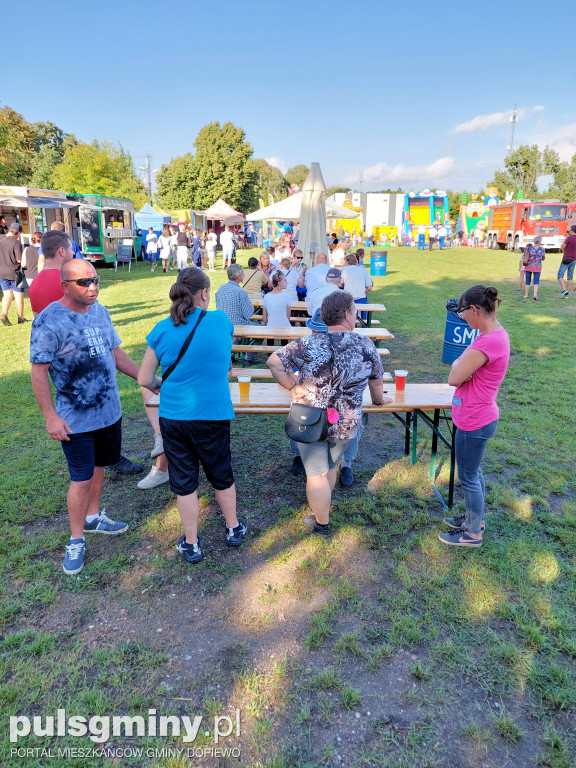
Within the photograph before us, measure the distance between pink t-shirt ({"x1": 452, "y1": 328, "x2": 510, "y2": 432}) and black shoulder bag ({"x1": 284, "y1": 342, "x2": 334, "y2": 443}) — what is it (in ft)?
2.78

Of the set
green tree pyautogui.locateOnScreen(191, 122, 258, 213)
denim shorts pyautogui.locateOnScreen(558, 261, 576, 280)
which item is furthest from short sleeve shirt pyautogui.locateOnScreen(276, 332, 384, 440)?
green tree pyautogui.locateOnScreen(191, 122, 258, 213)

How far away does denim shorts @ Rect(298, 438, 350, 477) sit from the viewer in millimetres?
3193

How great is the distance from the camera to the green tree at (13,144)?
17.6 metres

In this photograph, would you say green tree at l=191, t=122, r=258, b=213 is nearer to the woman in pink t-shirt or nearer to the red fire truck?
the red fire truck

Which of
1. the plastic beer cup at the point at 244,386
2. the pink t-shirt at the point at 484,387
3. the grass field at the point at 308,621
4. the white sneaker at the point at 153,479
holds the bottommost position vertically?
the grass field at the point at 308,621

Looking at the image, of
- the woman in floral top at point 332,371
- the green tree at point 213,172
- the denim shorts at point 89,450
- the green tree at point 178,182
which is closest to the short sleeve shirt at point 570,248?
the woman in floral top at point 332,371

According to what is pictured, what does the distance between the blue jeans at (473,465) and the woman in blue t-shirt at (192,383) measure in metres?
1.45

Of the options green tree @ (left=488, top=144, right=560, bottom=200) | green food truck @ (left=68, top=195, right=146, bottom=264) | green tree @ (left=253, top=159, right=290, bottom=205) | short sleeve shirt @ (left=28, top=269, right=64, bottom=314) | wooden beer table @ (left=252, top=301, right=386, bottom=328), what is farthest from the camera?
green tree @ (left=253, top=159, right=290, bottom=205)

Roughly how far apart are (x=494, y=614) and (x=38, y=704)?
2307mm

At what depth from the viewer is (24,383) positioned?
6.67 m

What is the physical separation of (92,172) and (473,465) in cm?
3343

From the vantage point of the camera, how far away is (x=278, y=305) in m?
7.26

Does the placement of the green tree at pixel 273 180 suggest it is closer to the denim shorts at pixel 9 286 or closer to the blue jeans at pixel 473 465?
the denim shorts at pixel 9 286

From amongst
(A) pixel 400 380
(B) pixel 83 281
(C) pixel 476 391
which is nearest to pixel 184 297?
(B) pixel 83 281
